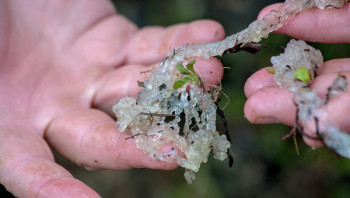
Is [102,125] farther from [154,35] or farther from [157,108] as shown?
[154,35]

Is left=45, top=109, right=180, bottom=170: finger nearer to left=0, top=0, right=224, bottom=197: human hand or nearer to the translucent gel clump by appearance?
left=0, top=0, right=224, bottom=197: human hand

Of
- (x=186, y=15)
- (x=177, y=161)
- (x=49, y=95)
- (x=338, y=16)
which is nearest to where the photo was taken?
(x=177, y=161)

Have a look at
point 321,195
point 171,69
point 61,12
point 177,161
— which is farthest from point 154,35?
point 321,195

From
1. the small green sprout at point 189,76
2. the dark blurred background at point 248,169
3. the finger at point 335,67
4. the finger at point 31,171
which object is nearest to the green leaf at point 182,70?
the small green sprout at point 189,76

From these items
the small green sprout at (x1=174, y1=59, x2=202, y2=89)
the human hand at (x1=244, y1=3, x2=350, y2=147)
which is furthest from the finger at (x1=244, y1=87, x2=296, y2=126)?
the small green sprout at (x1=174, y1=59, x2=202, y2=89)

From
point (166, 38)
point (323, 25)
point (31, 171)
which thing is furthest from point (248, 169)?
point (31, 171)

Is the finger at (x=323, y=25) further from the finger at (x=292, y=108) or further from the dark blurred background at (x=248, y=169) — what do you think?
the dark blurred background at (x=248, y=169)
